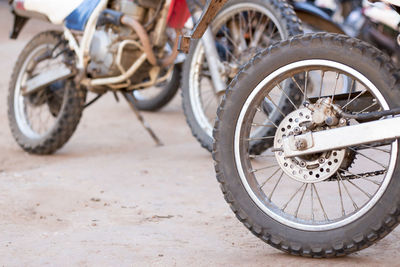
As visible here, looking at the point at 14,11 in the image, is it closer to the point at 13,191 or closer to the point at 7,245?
the point at 13,191

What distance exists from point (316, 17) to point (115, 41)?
5.15ft

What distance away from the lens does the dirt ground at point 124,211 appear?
2.95 m

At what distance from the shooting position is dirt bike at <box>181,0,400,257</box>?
8.94 feet

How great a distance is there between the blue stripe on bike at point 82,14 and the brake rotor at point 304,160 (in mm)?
2543

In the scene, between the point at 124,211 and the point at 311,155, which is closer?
the point at 311,155

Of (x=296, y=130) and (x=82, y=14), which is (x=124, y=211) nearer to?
(x=296, y=130)

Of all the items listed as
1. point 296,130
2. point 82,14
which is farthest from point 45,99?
point 296,130

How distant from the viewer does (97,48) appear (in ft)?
17.0

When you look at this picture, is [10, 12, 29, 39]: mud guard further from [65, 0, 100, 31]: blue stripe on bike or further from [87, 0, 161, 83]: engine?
[87, 0, 161, 83]: engine

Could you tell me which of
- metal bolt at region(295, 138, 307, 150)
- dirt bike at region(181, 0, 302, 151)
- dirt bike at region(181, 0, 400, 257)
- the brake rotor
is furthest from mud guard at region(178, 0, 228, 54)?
dirt bike at region(181, 0, 302, 151)

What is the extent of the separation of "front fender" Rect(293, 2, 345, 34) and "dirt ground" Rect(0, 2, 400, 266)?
1302 millimetres

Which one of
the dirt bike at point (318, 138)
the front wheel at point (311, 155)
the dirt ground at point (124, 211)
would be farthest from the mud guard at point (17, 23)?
the front wheel at point (311, 155)

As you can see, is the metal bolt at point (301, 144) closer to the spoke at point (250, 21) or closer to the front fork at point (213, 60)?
the front fork at point (213, 60)

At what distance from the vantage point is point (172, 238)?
128 inches
